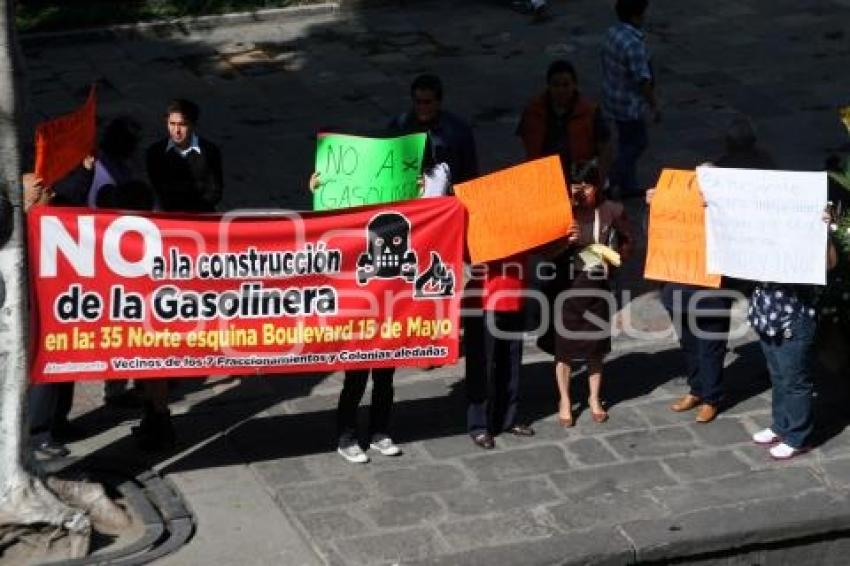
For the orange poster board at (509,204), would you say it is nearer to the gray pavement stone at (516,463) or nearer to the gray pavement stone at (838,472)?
Answer: the gray pavement stone at (516,463)

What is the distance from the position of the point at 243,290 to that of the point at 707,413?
2856 millimetres

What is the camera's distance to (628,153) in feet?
48.2

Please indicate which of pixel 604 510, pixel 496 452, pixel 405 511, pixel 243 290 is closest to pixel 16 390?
pixel 243 290

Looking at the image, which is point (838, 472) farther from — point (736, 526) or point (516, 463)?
point (516, 463)

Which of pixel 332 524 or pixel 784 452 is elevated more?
pixel 784 452

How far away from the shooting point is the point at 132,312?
9.73 meters

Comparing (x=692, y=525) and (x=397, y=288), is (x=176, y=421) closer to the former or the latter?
(x=397, y=288)

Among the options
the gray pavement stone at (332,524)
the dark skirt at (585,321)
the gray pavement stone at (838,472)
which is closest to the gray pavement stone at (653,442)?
the dark skirt at (585,321)

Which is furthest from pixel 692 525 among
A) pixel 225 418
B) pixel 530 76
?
pixel 530 76

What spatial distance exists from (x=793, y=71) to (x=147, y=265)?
31.6 ft

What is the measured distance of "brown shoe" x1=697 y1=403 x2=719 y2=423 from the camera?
10961 mm

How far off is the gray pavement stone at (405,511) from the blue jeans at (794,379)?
2.05 m

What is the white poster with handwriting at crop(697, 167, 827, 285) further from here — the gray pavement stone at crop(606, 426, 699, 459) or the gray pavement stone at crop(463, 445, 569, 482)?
the gray pavement stone at crop(463, 445, 569, 482)

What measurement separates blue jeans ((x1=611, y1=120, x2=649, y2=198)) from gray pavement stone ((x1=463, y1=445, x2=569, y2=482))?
4.48 m
